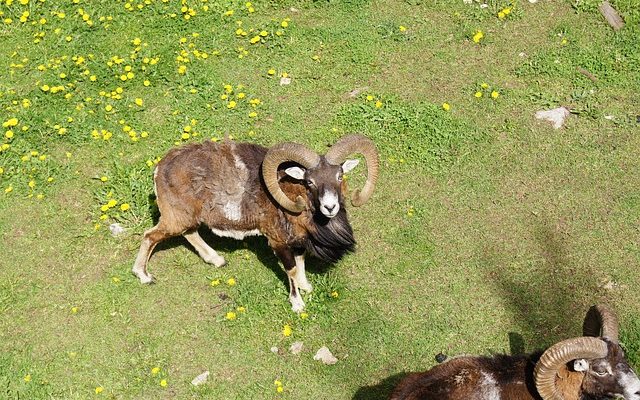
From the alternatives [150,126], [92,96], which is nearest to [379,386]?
[150,126]

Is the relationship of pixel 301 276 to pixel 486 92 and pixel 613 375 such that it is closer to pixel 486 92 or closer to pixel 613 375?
pixel 613 375

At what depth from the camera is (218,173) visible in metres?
9.38

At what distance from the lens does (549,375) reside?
6801 mm

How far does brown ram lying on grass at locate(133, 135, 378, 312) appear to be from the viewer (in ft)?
29.8

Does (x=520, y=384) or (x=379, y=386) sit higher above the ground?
(x=520, y=384)

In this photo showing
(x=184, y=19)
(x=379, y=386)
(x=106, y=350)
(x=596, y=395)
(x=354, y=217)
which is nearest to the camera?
(x=596, y=395)

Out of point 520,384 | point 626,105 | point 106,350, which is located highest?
point 520,384

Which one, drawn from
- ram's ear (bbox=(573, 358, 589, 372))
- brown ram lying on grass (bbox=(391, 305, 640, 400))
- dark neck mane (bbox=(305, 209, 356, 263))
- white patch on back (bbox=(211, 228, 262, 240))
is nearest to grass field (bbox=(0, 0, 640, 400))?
dark neck mane (bbox=(305, 209, 356, 263))

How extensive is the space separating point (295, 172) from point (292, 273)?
1484mm

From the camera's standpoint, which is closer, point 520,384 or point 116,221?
point 520,384

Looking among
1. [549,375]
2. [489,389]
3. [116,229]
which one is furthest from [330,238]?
[116,229]

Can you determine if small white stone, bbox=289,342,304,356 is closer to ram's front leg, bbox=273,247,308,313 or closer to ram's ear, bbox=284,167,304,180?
ram's front leg, bbox=273,247,308,313

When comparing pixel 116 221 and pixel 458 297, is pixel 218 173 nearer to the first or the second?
pixel 116 221

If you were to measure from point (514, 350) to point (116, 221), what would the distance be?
608 centimetres
